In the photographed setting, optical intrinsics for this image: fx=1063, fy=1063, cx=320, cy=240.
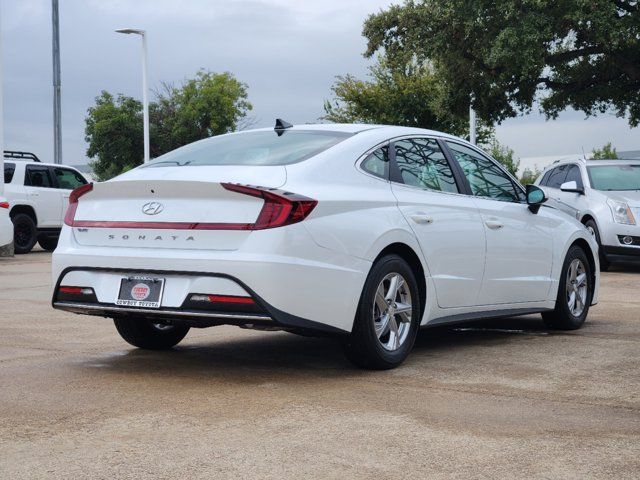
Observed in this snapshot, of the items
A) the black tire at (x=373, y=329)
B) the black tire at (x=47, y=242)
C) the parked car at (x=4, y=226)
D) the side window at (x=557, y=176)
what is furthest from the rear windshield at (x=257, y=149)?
the black tire at (x=47, y=242)

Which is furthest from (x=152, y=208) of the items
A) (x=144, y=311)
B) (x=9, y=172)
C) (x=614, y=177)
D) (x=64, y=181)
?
(x=64, y=181)

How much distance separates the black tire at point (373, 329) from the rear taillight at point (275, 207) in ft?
2.26

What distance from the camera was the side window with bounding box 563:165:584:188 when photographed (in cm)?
1658

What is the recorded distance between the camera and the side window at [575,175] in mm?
16578

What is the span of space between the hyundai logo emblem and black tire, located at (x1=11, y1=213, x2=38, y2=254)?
16.2 metres

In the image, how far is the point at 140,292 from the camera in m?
6.14

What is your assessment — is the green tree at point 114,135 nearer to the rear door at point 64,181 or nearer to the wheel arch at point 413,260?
the rear door at point 64,181

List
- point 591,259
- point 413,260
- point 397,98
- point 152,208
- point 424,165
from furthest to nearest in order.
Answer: point 397,98 < point 591,259 < point 424,165 < point 413,260 < point 152,208

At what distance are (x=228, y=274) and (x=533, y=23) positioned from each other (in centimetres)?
2050

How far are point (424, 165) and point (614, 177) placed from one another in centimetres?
982

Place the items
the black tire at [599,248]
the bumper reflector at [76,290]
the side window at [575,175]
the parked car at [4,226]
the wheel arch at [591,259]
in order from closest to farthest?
the bumper reflector at [76,290] → the wheel arch at [591,259] → the black tire at [599,248] → the side window at [575,175] → the parked car at [4,226]

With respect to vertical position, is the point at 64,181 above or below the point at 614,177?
below

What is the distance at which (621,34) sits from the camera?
25188mm

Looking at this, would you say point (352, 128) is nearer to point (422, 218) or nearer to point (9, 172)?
point (422, 218)
